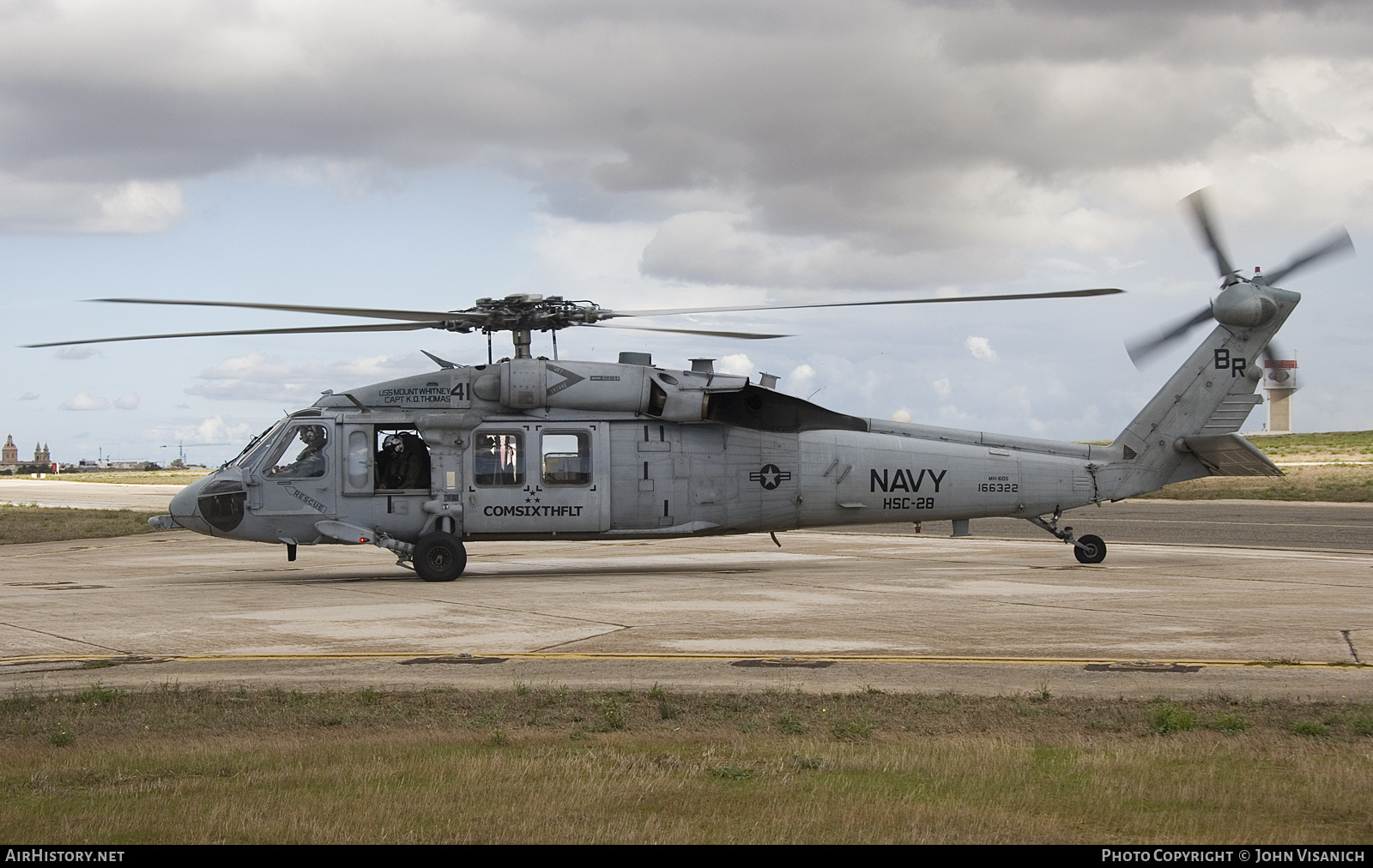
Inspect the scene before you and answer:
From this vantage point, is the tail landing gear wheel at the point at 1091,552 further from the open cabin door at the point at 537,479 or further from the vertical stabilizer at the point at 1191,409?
the open cabin door at the point at 537,479

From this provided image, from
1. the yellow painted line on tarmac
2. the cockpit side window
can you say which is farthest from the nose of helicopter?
the yellow painted line on tarmac

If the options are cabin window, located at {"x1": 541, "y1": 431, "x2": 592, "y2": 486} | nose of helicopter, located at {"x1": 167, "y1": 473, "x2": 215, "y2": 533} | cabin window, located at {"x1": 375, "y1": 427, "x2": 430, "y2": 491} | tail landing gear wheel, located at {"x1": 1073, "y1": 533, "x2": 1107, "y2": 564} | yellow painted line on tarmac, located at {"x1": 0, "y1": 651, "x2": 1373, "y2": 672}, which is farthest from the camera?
tail landing gear wheel, located at {"x1": 1073, "y1": 533, "x2": 1107, "y2": 564}

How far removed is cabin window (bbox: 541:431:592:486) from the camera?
21.0m

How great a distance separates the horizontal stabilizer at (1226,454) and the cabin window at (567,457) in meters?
11.3

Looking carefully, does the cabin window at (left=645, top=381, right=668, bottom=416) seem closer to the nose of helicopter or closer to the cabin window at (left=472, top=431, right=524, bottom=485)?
the cabin window at (left=472, top=431, right=524, bottom=485)

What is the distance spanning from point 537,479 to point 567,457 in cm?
64

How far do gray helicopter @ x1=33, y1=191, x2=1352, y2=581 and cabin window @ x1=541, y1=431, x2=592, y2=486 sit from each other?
25 millimetres

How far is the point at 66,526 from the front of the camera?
41.3m

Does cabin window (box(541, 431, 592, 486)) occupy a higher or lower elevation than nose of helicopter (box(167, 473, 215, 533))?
higher

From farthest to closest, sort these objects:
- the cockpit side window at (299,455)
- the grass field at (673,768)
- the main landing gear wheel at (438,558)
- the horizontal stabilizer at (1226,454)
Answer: the horizontal stabilizer at (1226,454) → the cockpit side window at (299,455) → the main landing gear wheel at (438,558) → the grass field at (673,768)

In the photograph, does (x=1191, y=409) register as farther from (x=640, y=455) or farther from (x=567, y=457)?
(x=567, y=457)

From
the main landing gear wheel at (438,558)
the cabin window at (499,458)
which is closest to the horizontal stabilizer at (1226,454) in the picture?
the cabin window at (499,458)

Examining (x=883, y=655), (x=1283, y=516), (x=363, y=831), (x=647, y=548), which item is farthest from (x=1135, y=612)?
(x=1283, y=516)

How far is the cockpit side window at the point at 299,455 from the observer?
20500mm
